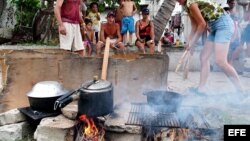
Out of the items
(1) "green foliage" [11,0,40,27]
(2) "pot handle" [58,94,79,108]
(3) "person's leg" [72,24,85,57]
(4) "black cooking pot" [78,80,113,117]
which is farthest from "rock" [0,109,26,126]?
(1) "green foliage" [11,0,40,27]

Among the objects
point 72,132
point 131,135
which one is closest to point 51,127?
point 72,132

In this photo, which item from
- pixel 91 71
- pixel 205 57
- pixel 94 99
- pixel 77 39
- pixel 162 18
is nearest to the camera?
pixel 94 99

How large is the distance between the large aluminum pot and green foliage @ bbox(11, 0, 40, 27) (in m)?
11.7

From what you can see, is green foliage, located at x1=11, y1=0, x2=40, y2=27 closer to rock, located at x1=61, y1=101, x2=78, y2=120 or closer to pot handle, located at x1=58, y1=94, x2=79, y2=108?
rock, located at x1=61, y1=101, x2=78, y2=120

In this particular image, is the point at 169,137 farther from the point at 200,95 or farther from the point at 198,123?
the point at 200,95

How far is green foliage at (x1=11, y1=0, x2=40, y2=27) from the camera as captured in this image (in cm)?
1616

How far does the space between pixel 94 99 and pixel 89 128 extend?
40cm

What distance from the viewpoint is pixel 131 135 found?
4645mm

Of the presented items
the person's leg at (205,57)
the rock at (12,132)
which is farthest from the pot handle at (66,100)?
the person's leg at (205,57)

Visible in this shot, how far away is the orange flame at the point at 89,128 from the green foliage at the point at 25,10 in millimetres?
12475

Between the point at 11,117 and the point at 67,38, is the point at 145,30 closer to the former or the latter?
the point at 67,38

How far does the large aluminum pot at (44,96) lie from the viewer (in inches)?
195

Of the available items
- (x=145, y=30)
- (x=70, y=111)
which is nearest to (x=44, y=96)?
(x=70, y=111)

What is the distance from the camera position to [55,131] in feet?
14.9
